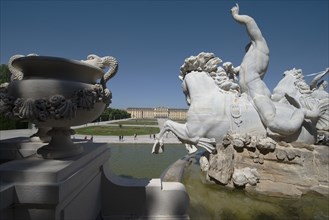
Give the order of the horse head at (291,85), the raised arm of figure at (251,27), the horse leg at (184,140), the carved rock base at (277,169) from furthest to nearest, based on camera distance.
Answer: the horse head at (291,85), the raised arm of figure at (251,27), the horse leg at (184,140), the carved rock base at (277,169)

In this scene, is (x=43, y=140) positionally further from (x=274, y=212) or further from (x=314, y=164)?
(x=314, y=164)

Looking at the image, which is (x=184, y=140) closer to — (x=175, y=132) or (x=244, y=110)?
(x=175, y=132)

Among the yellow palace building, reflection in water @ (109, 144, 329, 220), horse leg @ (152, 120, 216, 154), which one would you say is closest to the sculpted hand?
horse leg @ (152, 120, 216, 154)

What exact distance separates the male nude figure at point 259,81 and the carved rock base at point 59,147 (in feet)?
13.9

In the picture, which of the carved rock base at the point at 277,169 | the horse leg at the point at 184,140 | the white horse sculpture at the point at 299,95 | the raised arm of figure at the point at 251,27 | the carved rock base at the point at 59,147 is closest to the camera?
the carved rock base at the point at 59,147

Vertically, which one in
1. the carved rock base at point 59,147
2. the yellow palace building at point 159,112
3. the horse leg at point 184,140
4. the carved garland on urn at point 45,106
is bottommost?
the yellow palace building at point 159,112

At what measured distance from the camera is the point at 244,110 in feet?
16.2

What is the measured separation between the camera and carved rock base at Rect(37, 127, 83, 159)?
6.24 ft

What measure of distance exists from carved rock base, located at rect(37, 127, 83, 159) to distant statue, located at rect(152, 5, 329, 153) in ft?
9.20

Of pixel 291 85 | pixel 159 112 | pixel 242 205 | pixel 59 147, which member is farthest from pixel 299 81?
pixel 159 112

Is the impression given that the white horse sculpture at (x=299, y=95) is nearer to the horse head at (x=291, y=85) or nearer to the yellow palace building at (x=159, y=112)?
the horse head at (x=291, y=85)

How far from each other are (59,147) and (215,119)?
365cm

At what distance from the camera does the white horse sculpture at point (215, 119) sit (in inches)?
189

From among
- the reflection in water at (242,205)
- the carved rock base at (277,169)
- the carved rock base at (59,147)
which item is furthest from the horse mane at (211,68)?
the carved rock base at (59,147)
